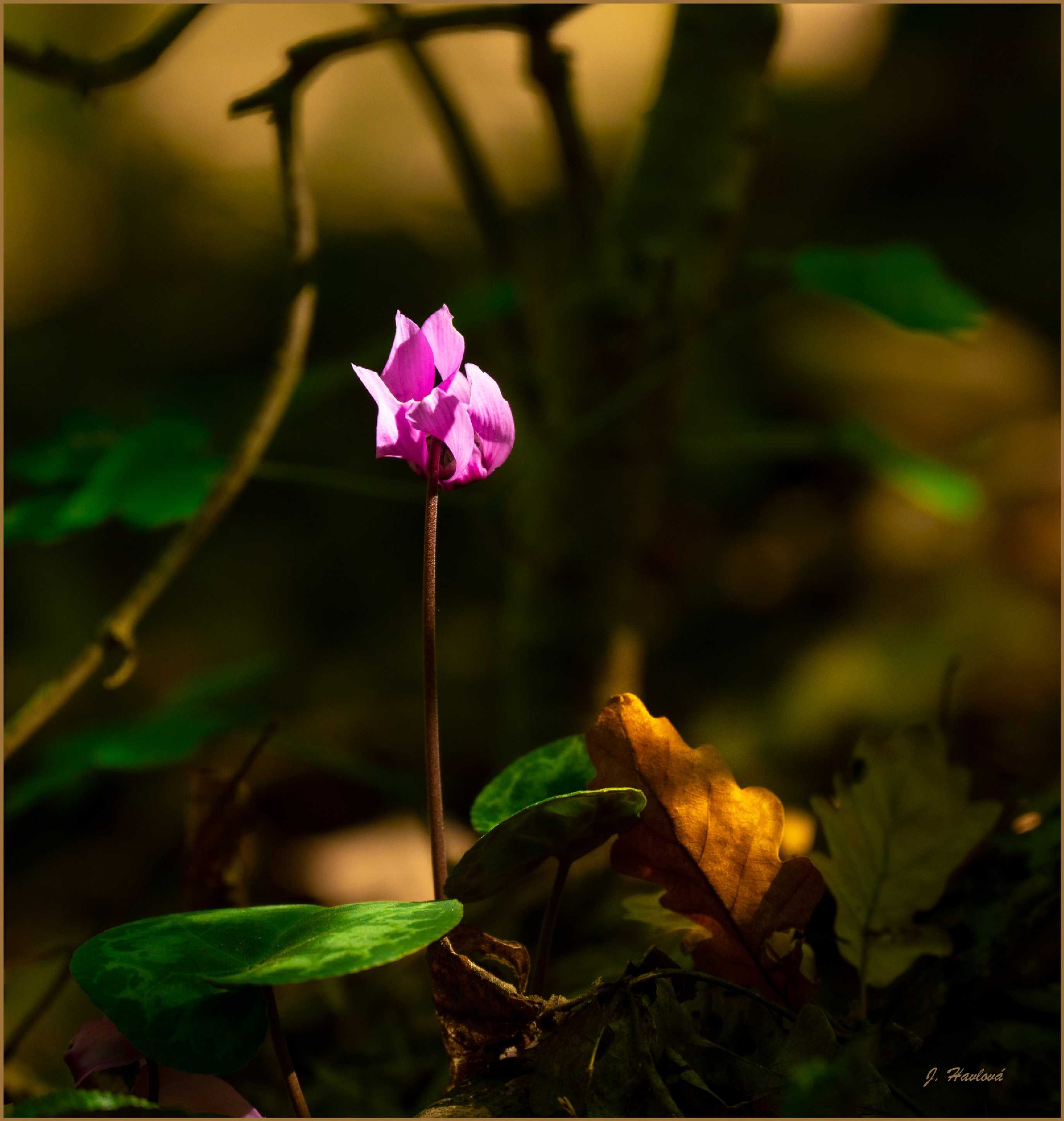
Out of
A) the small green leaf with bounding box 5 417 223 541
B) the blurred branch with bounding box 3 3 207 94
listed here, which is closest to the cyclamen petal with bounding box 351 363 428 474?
the small green leaf with bounding box 5 417 223 541

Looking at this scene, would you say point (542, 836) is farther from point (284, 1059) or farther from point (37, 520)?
point (37, 520)

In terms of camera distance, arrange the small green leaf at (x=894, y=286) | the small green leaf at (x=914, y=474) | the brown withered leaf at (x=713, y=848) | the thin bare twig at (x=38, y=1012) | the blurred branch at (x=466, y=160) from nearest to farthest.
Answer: the brown withered leaf at (x=713, y=848)
the thin bare twig at (x=38, y=1012)
the small green leaf at (x=894, y=286)
the blurred branch at (x=466, y=160)
the small green leaf at (x=914, y=474)

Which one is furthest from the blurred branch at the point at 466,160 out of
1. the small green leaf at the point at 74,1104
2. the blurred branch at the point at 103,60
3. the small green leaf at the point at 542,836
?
the small green leaf at the point at 74,1104

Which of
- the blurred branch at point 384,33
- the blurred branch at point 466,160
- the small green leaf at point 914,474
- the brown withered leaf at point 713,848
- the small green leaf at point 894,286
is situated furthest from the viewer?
the small green leaf at point 914,474

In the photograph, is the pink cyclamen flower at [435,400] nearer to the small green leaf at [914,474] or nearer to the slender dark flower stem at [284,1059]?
the slender dark flower stem at [284,1059]

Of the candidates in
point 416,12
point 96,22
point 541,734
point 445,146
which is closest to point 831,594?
point 541,734

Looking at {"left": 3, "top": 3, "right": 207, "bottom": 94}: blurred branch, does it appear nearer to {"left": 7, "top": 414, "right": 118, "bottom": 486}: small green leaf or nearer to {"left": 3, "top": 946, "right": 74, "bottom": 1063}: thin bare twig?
{"left": 7, "top": 414, "right": 118, "bottom": 486}: small green leaf

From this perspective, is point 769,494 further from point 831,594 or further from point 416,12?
point 416,12
